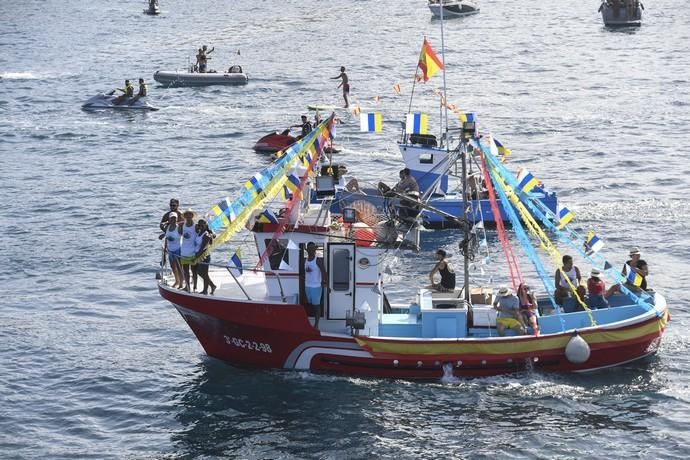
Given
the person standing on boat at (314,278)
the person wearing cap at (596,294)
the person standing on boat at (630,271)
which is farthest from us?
the person standing on boat at (630,271)

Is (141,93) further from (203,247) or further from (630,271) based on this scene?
(630,271)

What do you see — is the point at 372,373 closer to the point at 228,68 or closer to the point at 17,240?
the point at 17,240

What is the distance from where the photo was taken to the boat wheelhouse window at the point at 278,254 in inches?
1211

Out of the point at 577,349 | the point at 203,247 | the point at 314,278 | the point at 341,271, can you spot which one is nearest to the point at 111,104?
the point at 203,247

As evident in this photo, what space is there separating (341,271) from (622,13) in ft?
237

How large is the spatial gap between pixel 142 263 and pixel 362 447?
52.9 ft

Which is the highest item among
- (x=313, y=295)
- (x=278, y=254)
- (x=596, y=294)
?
(x=278, y=254)

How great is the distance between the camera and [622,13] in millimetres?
97000

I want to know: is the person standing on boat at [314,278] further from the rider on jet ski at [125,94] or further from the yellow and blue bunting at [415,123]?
the rider on jet ski at [125,94]

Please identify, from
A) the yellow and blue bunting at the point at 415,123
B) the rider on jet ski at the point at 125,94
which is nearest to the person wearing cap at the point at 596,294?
the yellow and blue bunting at the point at 415,123

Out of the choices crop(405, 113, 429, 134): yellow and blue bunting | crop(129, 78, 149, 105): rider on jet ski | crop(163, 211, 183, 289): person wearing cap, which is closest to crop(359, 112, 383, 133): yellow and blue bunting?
crop(405, 113, 429, 134): yellow and blue bunting

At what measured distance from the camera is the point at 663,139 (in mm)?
58906

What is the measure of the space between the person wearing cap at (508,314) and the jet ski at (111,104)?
41912 mm

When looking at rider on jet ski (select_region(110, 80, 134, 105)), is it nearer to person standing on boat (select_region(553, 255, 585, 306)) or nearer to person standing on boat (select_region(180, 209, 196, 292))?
person standing on boat (select_region(180, 209, 196, 292))
